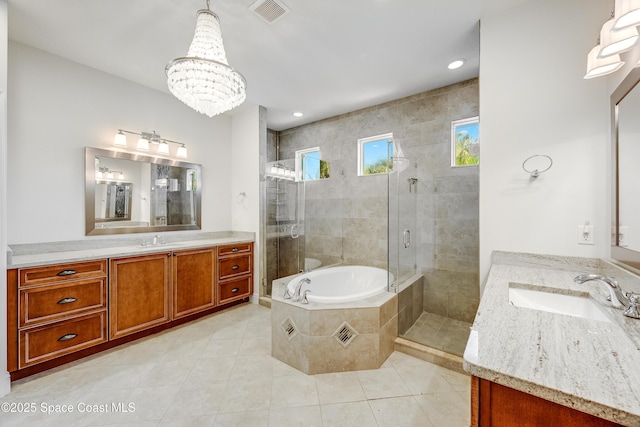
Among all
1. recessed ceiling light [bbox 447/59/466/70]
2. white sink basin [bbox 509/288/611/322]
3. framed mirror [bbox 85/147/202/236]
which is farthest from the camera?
framed mirror [bbox 85/147/202/236]

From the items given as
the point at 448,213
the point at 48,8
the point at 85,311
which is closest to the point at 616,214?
the point at 448,213

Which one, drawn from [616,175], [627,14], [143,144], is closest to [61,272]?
[143,144]

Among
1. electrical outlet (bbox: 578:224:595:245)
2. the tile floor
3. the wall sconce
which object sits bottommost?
the tile floor

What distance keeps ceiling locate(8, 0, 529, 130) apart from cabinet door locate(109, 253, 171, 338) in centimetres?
198

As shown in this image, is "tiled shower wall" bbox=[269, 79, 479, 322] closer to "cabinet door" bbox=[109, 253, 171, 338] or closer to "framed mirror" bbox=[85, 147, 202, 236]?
"framed mirror" bbox=[85, 147, 202, 236]

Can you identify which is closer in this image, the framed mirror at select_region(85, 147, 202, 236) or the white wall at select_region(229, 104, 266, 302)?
the framed mirror at select_region(85, 147, 202, 236)

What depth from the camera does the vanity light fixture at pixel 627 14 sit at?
95 centimetres

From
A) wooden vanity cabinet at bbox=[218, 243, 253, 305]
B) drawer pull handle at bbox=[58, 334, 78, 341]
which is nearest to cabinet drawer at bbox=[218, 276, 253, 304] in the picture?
wooden vanity cabinet at bbox=[218, 243, 253, 305]

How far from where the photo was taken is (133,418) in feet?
5.28

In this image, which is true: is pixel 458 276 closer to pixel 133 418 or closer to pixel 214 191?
pixel 133 418

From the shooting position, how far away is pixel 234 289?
133 inches

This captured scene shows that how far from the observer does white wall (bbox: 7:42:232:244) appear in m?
2.22

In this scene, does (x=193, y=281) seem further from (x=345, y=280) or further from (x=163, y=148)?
(x=345, y=280)

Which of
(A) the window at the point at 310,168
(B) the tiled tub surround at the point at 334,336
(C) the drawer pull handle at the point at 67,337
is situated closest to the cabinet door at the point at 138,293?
(C) the drawer pull handle at the point at 67,337
